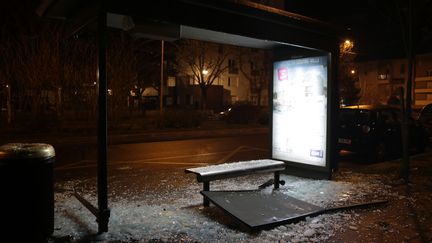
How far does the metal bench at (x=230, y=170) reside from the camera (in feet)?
20.5

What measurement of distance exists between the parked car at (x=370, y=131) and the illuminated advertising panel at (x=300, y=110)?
3584mm

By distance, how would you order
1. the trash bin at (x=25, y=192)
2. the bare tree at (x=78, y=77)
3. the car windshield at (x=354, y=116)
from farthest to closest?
the bare tree at (x=78, y=77), the car windshield at (x=354, y=116), the trash bin at (x=25, y=192)

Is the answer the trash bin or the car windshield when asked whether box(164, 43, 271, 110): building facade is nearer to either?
the car windshield

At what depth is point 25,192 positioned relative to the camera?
4.43 meters

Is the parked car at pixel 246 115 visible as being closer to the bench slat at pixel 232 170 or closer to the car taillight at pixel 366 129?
the car taillight at pixel 366 129

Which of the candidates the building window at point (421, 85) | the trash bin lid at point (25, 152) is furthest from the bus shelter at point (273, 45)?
the building window at point (421, 85)

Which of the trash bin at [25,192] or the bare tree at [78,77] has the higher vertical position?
the bare tree at [78,77]

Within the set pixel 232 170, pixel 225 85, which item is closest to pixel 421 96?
pixel 225 85

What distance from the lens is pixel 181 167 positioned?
33.7 ft

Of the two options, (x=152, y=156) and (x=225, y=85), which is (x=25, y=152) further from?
(x=225, y=85)

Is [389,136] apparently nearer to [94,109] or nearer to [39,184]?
[39,184]

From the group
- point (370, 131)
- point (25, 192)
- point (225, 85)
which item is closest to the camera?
point (25, 192)

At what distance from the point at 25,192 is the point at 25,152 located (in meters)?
0.45

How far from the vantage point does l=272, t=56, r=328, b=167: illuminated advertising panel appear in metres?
8.00
